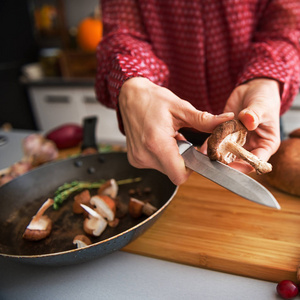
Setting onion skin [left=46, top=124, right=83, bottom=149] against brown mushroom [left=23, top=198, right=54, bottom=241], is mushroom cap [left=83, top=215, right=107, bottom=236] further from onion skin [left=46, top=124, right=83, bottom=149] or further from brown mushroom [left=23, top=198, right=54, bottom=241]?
onion skin [left=46, top=124, right=83, bottom=149]

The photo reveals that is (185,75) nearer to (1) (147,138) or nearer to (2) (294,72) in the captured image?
(2) (294,72)

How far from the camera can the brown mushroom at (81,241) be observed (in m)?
0.49

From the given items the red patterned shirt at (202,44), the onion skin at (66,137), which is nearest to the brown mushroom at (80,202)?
the red patterned shirt at (202,44)

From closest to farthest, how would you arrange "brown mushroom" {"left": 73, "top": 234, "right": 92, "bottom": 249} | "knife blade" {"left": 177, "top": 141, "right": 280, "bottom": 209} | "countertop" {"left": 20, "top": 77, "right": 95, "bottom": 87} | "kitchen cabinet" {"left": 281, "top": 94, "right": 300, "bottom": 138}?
"knife blade" {"left": 177, "top": 141, "right": 280, "bottom": 209} → "brown mushroom" {"left": 73, "top": 234, "right": 92, "bottom": 249} → "kitchen cabinet" {"left": 281, "top": 94, "right": 300, "bottom": 138} → "countertop" {"left": 20, "top": 77, "right": 95, "bottom": 87}

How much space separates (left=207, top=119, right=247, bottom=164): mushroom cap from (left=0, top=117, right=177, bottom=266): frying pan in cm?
14

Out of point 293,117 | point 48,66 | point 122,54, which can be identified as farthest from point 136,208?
point 48,66

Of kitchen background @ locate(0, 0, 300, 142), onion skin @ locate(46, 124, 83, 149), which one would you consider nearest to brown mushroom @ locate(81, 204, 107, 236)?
onion skin @ locate(46, 124, 83, 149)

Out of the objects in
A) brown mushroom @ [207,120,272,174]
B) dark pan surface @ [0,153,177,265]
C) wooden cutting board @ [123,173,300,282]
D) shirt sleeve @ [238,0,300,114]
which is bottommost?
wooden cutting board @ [123,173,300,282]

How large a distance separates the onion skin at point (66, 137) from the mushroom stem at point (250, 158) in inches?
28.7

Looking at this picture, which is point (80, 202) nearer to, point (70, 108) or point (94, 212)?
point (94, 212)

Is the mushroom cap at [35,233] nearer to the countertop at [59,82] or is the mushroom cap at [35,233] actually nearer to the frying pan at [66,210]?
the frying pan at [66,210]

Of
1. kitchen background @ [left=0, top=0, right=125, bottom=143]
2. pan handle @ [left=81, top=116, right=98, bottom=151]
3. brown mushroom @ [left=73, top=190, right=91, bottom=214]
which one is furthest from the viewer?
kitchen background @ [left=0, top=0, right=125, bottom=143]

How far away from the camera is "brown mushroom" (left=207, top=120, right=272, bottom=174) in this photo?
16.0 inches

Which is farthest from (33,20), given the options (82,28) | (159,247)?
(159,247)
